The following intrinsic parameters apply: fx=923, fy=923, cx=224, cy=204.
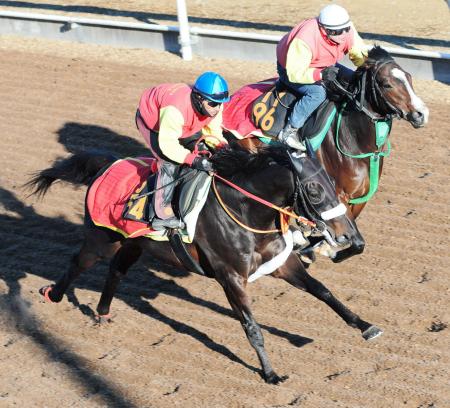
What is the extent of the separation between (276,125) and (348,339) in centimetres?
196

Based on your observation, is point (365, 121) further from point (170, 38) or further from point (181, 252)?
point (170, 38)

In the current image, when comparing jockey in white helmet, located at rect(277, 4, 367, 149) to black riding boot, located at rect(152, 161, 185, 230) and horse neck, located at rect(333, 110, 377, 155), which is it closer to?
horse neck, located at rect(333, 110, 377, 155)

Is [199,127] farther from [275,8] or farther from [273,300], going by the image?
[275,8]

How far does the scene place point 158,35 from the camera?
12.9 meters

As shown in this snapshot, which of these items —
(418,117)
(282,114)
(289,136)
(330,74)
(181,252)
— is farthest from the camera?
(282,114)

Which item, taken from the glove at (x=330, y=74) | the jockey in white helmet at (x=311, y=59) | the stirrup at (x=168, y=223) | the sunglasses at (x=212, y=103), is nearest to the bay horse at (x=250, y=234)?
the stirrup at (x=168, y=223)

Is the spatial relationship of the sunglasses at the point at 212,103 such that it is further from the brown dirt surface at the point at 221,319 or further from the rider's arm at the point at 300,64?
the brown dirt surface at the point at 221,319

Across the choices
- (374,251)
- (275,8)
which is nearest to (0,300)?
(374,251)

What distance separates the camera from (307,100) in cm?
742

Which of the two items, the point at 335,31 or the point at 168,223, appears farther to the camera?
the point at 335,31

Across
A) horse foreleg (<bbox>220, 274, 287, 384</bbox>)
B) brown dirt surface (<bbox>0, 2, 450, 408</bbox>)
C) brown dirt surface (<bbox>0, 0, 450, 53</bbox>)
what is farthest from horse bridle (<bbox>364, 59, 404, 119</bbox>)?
brown dirt surface (<bbox>0, 0, 450, 53</bbox>)

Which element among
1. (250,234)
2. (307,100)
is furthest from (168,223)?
(307,100)

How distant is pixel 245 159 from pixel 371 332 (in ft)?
4.94

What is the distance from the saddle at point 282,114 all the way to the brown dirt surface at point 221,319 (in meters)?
1.19
